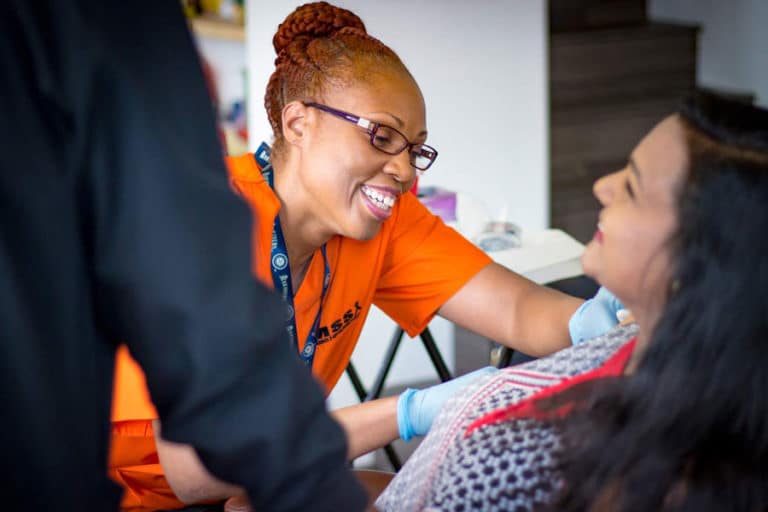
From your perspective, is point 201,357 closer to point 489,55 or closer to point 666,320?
point 666,320

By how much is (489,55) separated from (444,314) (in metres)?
1.34

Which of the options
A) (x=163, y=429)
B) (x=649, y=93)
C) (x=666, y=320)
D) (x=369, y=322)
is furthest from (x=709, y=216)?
(x=649, y=93)

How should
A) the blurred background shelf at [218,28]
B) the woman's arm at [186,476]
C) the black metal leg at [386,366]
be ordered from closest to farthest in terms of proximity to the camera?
the woman's arm at [186,476] → the black metal leg at [386,366] → the blurred background shelf at [218,28]

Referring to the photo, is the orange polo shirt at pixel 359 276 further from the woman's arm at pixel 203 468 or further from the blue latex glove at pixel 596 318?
the blue latex glove at pixel 596 318

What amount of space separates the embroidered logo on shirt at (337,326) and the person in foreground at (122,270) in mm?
830

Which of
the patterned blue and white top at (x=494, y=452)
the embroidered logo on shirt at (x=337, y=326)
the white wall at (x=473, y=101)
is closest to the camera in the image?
the patterned blue and white top at (x=494, y=452)

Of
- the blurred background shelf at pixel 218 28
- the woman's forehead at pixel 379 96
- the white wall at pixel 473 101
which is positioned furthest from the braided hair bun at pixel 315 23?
the blurred background shelf at pixel 218 28

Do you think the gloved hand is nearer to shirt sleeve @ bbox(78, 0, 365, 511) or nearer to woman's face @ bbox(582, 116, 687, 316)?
woman's face @ bbox(582, 116, 687, 316)

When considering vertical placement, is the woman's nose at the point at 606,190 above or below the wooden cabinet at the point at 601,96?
above

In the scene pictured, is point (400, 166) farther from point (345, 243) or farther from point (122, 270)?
point (122, 270)

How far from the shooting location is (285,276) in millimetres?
1459

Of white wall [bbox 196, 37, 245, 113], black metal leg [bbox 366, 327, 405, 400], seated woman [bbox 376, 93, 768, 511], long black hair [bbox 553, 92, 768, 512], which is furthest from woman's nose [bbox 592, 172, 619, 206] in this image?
white wall [bbox 196, 37, 245, 113]

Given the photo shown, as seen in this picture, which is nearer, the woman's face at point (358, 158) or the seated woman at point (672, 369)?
the seated woman at point (672, 369)

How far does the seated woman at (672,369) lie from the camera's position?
94 centimetres
